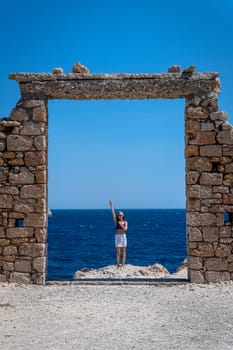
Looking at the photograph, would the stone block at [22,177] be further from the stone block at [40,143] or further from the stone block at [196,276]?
the stone block at [196,276]

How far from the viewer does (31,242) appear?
8.41 metres

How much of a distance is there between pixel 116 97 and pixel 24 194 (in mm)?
2643

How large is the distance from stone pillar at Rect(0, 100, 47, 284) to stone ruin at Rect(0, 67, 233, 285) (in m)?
0.02

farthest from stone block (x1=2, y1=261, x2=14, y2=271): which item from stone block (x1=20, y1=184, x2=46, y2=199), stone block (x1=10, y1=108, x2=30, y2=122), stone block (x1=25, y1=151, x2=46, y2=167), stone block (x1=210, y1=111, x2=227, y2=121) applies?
stone block (x1=210, y1=111, x2=227, y2=121)

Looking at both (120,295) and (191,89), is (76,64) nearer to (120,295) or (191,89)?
(191,89)

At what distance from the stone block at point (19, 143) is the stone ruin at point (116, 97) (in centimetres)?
2

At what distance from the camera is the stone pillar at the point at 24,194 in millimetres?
8414

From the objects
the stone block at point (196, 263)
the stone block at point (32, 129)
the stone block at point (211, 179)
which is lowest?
the stone block at point (196, 263)

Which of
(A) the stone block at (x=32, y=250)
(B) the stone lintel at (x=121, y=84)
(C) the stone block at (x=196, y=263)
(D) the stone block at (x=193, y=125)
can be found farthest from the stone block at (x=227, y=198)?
(A) the stone block at (x=32, y=250)

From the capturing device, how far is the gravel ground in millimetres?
5141

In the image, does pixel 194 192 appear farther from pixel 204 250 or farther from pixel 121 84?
pixel 121 84

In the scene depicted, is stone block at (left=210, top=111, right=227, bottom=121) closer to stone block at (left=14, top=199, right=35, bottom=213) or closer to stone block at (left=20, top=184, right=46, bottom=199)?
stone block at (left=20, top=184, right=46, bottom=199)

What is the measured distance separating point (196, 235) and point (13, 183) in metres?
3.69

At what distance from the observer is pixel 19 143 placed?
856 cm
